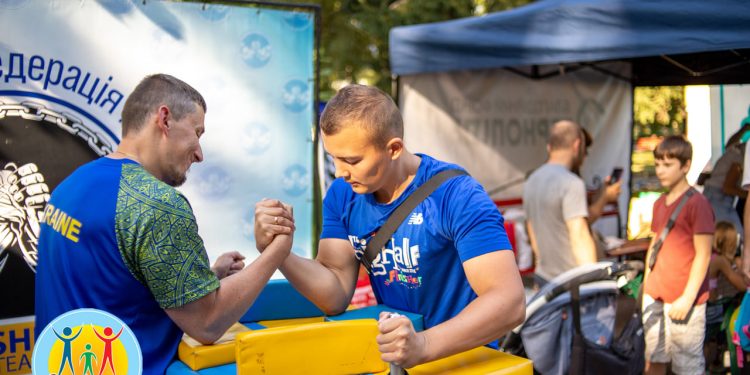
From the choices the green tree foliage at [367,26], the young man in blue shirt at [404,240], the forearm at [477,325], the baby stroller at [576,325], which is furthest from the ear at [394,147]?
the green tree foliage at [367,26]

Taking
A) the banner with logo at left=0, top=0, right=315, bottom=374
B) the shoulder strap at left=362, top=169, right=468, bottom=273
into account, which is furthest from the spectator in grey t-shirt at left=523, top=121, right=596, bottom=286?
the shoulder strap at left=362, top=169, right=468, bottom=273

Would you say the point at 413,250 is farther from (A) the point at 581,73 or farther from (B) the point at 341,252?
(A) the point at 581,73

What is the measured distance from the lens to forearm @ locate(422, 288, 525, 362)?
170cm

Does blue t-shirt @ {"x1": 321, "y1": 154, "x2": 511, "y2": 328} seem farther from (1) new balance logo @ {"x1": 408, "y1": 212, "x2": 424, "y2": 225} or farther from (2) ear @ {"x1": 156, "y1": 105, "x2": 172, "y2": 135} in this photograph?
(2) ear @ {"x1": 156, "y1": 105, "x2": 172, "y2": 135}

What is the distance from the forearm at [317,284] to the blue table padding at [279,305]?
0.74 feet

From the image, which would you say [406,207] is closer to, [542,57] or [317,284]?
[317,284]

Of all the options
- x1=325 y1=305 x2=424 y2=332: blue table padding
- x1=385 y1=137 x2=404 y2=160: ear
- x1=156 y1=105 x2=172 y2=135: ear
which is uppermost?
x1=156 y1=105 x2=172 y2=135: ear

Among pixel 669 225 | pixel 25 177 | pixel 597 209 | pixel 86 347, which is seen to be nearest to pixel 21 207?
pixel 25 177

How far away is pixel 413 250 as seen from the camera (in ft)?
6.82

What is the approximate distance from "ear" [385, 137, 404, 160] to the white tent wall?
159 inches

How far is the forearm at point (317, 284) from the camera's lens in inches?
85.6

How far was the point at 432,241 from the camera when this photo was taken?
2.04 m

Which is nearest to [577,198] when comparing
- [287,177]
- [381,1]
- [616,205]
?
[287,177]

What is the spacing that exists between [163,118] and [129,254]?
1.43 ft
